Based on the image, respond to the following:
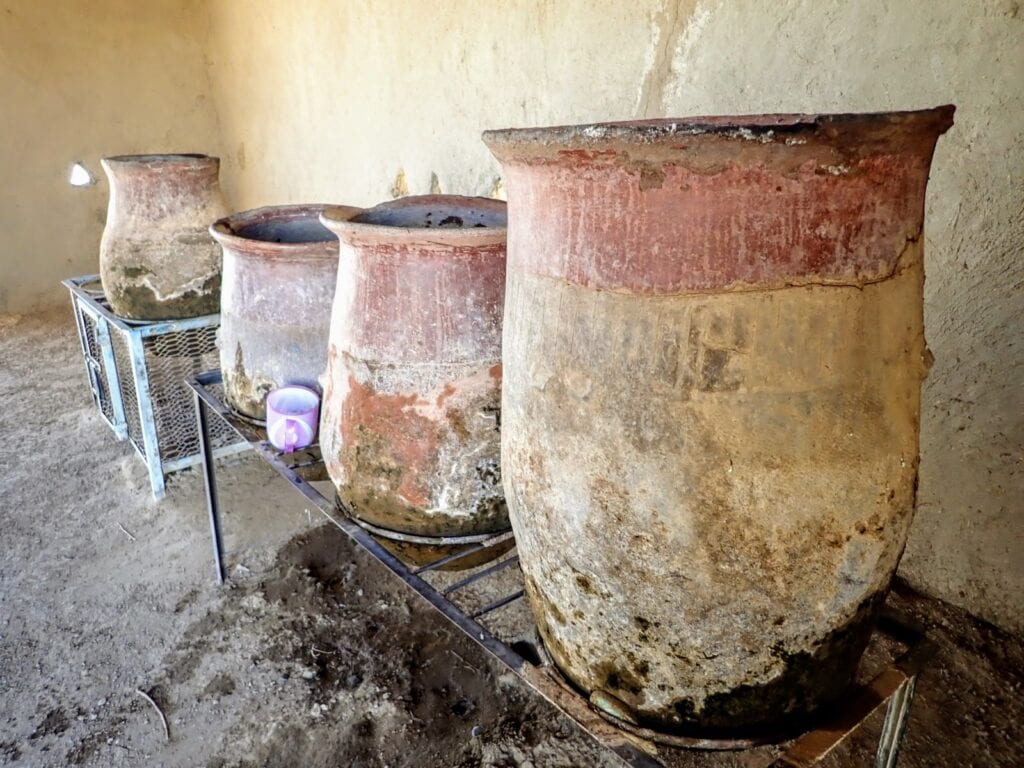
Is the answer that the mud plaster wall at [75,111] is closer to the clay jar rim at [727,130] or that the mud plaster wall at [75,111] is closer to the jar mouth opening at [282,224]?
the jar mouth opening at [282,224]

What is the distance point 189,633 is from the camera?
188 cm

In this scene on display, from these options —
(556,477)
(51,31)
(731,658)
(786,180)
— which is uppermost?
(51,31)

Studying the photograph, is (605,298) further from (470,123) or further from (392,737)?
(470,123)

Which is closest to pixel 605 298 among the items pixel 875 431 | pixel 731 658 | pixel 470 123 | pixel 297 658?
pixel 875 431

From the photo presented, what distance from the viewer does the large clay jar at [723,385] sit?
68 cm

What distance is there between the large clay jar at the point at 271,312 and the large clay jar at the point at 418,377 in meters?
0.32

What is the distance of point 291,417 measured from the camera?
1.50 meters

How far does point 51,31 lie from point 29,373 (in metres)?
2.28

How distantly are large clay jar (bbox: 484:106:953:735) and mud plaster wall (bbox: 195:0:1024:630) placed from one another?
29.8 inches

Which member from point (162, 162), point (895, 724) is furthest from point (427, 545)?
point (162, 162)

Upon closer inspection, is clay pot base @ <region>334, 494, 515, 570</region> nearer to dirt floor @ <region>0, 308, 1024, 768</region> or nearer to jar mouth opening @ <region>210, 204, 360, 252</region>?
dirt floor @ <region>0, 308, 1024, 768</region>

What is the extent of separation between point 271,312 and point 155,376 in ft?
3.87

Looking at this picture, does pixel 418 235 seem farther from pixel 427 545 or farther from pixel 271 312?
pixel 271 312

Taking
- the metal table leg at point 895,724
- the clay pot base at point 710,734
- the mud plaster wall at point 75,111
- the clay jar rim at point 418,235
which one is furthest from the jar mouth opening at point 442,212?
the mud plaster wall at point 75,111
